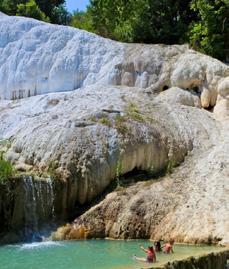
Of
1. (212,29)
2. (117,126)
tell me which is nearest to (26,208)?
(117,126)

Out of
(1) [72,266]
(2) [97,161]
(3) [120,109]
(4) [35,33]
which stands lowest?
(1) [72,266]

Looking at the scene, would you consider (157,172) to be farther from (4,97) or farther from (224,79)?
(4,97)

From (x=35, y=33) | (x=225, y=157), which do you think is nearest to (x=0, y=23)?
(x=35, y=33)

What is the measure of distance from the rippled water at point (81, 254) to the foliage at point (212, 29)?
56.9ft

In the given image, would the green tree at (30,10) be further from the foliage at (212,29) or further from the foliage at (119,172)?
the foliage at (119,172)

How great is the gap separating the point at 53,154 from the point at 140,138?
358 cm

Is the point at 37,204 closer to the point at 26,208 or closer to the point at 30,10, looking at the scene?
the point at 26,208

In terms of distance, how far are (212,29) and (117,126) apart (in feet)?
43.3

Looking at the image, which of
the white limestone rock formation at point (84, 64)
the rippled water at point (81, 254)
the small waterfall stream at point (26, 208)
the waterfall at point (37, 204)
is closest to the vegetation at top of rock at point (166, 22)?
the white limestone rock formation at point (84, 64)

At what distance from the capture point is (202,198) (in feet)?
74.4

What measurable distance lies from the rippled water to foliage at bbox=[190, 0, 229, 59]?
17333mm

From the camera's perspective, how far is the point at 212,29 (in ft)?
119

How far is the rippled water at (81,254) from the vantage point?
16.7 metres

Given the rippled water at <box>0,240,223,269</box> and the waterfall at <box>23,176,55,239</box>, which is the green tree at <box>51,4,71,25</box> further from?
Result: the rippled water at <box>0,240,223,269</box>
